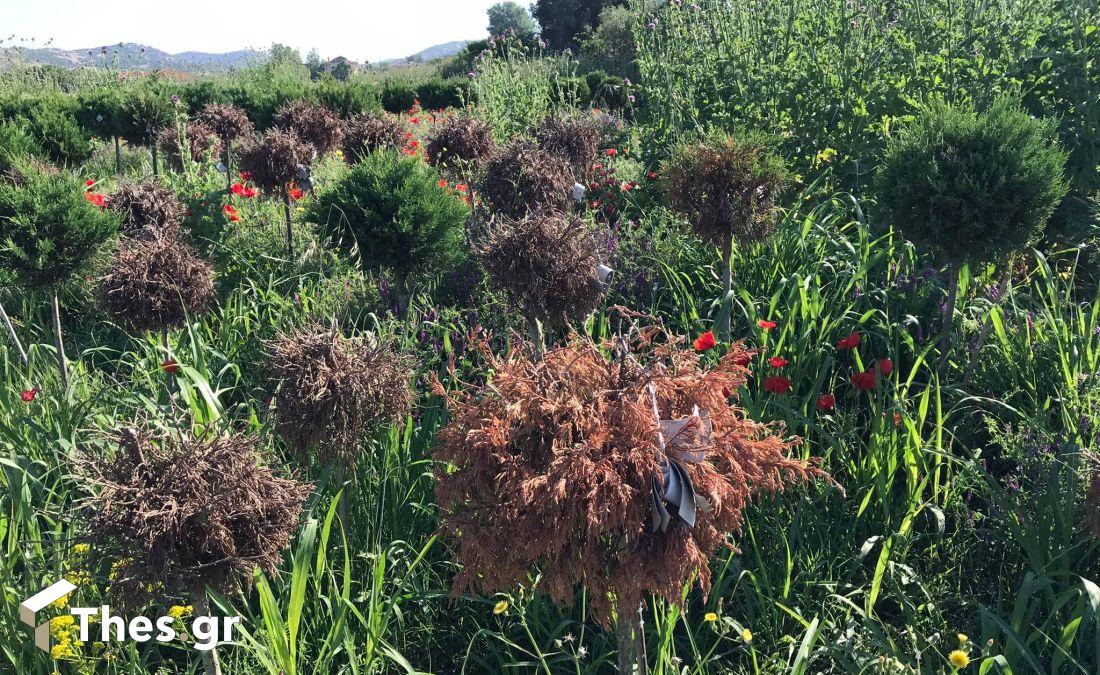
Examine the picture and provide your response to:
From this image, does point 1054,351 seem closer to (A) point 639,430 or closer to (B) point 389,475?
(A) point 639,430

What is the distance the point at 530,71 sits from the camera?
10.9 meters

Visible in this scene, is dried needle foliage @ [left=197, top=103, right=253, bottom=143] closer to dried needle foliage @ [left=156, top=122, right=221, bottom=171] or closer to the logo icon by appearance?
dried needle foliage @ [left=156, top=122, right=221, bottom=171]

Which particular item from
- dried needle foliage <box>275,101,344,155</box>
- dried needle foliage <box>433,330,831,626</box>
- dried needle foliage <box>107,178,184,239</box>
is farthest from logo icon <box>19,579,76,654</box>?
dried needle foliage <box>275,101,344,155</box>

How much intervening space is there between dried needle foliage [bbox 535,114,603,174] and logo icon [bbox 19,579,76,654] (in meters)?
4.41

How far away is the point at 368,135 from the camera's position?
6.57 m

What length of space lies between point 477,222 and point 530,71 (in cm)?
587

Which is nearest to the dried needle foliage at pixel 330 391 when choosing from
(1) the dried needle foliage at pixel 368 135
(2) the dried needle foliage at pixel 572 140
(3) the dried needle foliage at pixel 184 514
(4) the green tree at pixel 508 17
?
(3) the dried needle foliage at pixel 184 514

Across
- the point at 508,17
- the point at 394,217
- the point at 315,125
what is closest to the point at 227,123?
the point at 315,125

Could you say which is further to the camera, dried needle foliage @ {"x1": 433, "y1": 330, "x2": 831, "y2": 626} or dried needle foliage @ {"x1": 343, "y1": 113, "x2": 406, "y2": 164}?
dried needle foliage @ {"x1": 343, "y1": 113, "x2": 406, "y2": 164}

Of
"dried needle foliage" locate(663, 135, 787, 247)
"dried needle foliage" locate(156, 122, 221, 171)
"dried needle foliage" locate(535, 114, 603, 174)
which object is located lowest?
"dried needle foliage" locate(663, 135, 787, 247)

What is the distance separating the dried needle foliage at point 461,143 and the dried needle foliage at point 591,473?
4.18 meters

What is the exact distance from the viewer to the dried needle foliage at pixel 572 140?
6133 mm

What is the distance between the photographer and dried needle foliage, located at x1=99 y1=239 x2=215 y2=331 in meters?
3.42

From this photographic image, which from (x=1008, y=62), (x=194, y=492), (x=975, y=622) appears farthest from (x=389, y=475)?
(x=1008, y=62)
